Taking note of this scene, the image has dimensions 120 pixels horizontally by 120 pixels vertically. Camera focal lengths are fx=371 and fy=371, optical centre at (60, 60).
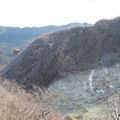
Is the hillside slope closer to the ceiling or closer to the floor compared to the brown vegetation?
closer to the ceiling

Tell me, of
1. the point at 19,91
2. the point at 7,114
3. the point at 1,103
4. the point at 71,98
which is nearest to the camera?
the point at 7,114

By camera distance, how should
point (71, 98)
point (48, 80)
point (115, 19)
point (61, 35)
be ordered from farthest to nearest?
point (61, 35) < point (115, 19) < point (48, 80) < point (71, 98)

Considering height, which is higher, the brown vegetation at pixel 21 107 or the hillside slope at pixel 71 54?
the hillside slope at pixel 71 54

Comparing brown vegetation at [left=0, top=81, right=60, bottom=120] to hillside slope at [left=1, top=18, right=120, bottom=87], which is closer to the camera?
brown vegetation at [left=0, top=81, right=60, bottom=120]

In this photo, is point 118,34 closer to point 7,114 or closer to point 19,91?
point 19,91

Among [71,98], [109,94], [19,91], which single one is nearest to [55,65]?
[19,91]

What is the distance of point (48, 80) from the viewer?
87312 millimetres

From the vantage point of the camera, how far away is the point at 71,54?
90.1 meters

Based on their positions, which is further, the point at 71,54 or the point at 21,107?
the point at 71,54

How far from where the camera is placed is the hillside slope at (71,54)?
8525 centimetres

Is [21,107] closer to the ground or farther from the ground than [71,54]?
closer to the ground

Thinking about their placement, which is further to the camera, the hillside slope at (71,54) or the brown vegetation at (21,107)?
the hillside slope at (71,54)

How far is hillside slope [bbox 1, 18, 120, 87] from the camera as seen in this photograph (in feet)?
280

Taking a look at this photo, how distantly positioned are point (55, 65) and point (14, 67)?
19.3m
